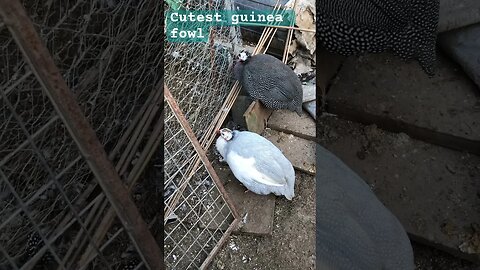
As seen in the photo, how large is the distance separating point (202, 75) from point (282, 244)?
1.31 ft

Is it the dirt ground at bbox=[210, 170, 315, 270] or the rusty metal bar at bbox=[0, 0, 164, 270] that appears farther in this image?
the dirt ground at bbox=[210, 170, 315, 270]

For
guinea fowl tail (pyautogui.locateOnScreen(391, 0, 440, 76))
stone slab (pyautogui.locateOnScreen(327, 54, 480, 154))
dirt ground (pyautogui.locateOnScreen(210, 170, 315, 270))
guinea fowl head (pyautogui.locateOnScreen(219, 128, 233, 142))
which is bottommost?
dirt ground (pyautogui.locateOnScreen(210, 170, 315, 270))

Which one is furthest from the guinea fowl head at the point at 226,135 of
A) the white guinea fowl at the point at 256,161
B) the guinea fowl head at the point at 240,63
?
the guinea fowl head at the point at 240,63

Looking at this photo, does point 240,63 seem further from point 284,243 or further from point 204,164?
point 284,243

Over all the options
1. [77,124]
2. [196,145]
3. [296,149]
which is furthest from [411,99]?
[77,124]

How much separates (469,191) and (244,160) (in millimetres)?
421

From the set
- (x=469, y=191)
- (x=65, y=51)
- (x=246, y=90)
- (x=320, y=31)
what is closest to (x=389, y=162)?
(x=469, y=191)

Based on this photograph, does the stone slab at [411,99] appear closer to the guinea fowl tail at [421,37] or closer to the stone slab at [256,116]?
the guinea fowl tail at [421,37]

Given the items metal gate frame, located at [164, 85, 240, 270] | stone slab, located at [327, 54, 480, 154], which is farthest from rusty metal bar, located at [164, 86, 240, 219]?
stone slab, located at [327, 54, 480, 154]

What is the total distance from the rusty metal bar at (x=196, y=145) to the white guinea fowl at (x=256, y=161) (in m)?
0.04

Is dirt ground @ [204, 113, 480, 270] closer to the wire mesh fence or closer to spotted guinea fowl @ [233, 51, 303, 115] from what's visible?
→ the wire mesh fence

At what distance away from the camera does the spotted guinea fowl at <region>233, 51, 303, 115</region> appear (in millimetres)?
1065

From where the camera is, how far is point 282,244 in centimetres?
113

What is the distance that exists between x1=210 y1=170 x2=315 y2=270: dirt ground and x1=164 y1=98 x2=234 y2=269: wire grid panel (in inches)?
1.6
